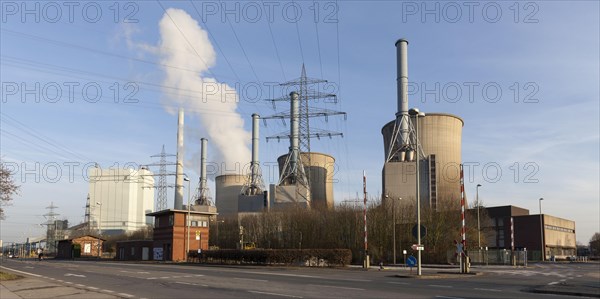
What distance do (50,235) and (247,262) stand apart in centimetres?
13153

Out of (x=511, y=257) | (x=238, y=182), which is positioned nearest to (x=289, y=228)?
(x=511, y=257)

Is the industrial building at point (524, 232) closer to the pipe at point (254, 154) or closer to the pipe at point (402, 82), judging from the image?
the pipe at point (402, 82)

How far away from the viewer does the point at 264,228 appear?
8788cm

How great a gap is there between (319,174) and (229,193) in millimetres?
28454

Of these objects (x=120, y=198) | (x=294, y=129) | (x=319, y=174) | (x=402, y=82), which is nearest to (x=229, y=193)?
(x=319, y=174)

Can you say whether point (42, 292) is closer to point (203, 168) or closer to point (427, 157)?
point (427, 157)

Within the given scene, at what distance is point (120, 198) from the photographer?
174 meters

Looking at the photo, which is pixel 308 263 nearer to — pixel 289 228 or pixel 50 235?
pixel 289 228

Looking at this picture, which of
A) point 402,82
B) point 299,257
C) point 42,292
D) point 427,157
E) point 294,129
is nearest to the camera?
point 42,292

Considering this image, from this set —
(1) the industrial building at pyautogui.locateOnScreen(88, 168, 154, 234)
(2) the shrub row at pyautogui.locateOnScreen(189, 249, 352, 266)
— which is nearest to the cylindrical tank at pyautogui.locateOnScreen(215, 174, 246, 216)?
(1) the industrial building at pyautogui.locateOnScreen(88, 168, 154, 234)

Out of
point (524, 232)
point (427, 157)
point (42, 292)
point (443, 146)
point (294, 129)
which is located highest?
point (294, 129)

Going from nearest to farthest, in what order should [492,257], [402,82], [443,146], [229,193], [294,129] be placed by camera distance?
[492,257] → [443,146] → [402,82] → [294,129] → [229,193]

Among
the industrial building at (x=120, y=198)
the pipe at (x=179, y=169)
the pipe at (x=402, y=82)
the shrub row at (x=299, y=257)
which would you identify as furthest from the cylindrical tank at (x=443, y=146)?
the industrial building at (x=120, y=198)

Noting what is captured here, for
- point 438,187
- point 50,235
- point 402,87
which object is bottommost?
point 50,235
